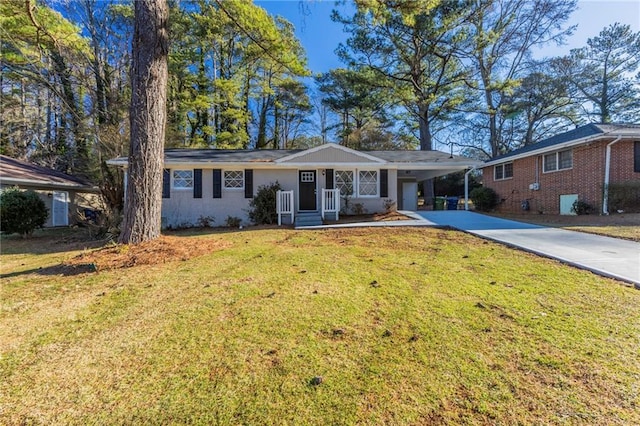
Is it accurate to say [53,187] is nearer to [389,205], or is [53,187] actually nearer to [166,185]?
[166,185]

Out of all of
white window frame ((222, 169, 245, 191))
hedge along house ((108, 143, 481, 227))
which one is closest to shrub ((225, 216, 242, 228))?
hedge along house ((108, 143, 481, 227))

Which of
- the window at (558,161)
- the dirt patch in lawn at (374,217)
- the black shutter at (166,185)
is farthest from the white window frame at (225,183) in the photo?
the window at (558,161)

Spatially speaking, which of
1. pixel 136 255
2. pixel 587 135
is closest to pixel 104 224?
pixel 136 255

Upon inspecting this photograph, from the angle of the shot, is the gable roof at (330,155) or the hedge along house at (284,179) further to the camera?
the gable roof at (330,155)

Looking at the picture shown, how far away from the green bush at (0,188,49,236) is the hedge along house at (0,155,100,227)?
1.79m

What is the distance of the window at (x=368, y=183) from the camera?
39.9 feet

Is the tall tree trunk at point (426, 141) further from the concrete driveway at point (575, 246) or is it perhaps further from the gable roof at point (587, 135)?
the concrete driveway at point (575, 246)

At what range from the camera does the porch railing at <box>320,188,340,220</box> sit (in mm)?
11117

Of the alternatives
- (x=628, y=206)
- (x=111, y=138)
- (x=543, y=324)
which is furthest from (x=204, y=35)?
(x=628, y=206)

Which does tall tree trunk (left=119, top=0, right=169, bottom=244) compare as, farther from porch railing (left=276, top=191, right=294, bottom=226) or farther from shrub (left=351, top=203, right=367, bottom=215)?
shrub (left=351, top=203, right=367, bottom=215)

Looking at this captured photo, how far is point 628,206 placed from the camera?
10516mm

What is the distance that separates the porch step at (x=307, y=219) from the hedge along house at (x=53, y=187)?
9175mm

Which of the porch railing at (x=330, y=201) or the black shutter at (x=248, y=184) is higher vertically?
the black shutter at (x=248, y=184)

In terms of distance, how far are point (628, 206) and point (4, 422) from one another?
16288 millimetres
